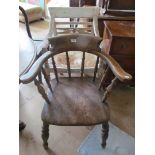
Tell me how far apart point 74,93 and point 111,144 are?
1.77ft

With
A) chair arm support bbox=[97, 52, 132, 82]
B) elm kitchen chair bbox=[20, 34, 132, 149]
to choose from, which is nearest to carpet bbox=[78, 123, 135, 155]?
elm kitchen chair bbox=[20, 34, 132, 149]

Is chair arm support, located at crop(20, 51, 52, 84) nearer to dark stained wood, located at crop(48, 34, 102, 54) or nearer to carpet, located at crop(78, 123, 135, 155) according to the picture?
dark stained wood, located at crop(48, 34, 102, 54)

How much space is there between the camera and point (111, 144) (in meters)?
1.63

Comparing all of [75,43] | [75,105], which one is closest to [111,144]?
[75,105]

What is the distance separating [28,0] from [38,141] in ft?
10.4

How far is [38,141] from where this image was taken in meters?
1.63

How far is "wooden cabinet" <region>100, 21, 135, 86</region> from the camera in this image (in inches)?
69.7

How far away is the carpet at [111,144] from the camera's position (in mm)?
1574

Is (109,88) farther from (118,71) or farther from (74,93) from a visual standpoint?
(74,93)

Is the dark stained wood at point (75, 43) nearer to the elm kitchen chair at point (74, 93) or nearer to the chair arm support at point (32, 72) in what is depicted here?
the elm kitchen chair at point (74, 93)

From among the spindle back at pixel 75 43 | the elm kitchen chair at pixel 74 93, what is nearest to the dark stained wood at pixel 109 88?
the elm kitchen chair at pixel 74 93

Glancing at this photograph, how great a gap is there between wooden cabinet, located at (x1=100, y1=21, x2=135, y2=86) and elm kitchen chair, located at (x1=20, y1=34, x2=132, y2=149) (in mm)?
351
